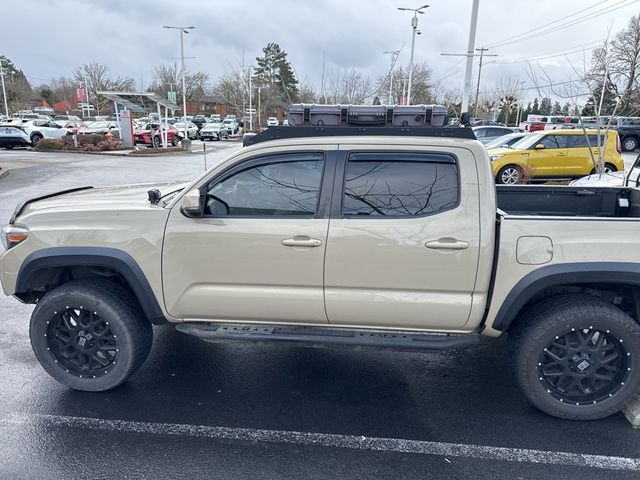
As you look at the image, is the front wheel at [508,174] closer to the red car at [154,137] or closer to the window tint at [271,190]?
the window tint at [271,190]

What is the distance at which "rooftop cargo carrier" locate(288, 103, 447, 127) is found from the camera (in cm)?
323

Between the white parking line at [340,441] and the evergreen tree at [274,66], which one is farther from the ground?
the evergreen tree at [274,66]

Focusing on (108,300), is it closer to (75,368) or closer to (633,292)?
(75,368)

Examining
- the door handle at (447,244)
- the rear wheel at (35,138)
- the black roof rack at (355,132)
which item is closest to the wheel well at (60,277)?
the black roof rack at (355,132)

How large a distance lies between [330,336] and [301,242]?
2.26 feet

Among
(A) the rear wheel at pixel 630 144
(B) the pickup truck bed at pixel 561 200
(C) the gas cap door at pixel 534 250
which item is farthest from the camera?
(A) the rear wheel at pixel 630 144

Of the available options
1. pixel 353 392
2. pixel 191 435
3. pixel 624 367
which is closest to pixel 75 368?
pixel 191 435

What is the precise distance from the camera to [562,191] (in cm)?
409

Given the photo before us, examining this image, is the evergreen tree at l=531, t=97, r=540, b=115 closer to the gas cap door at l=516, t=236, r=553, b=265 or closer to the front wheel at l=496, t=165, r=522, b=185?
the front wheel at l=496, t=165, r=522, b=185

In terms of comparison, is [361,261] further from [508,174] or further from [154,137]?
[154,137]

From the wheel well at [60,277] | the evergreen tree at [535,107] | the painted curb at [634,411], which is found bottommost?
the painted curb at [634,411]

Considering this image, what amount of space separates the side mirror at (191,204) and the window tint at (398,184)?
97cm

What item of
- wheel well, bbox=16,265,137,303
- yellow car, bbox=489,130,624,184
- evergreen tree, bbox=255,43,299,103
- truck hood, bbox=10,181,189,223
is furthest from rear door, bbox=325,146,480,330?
evergreen tree, bbox=255,43,299,103

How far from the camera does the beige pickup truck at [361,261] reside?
2.82m
